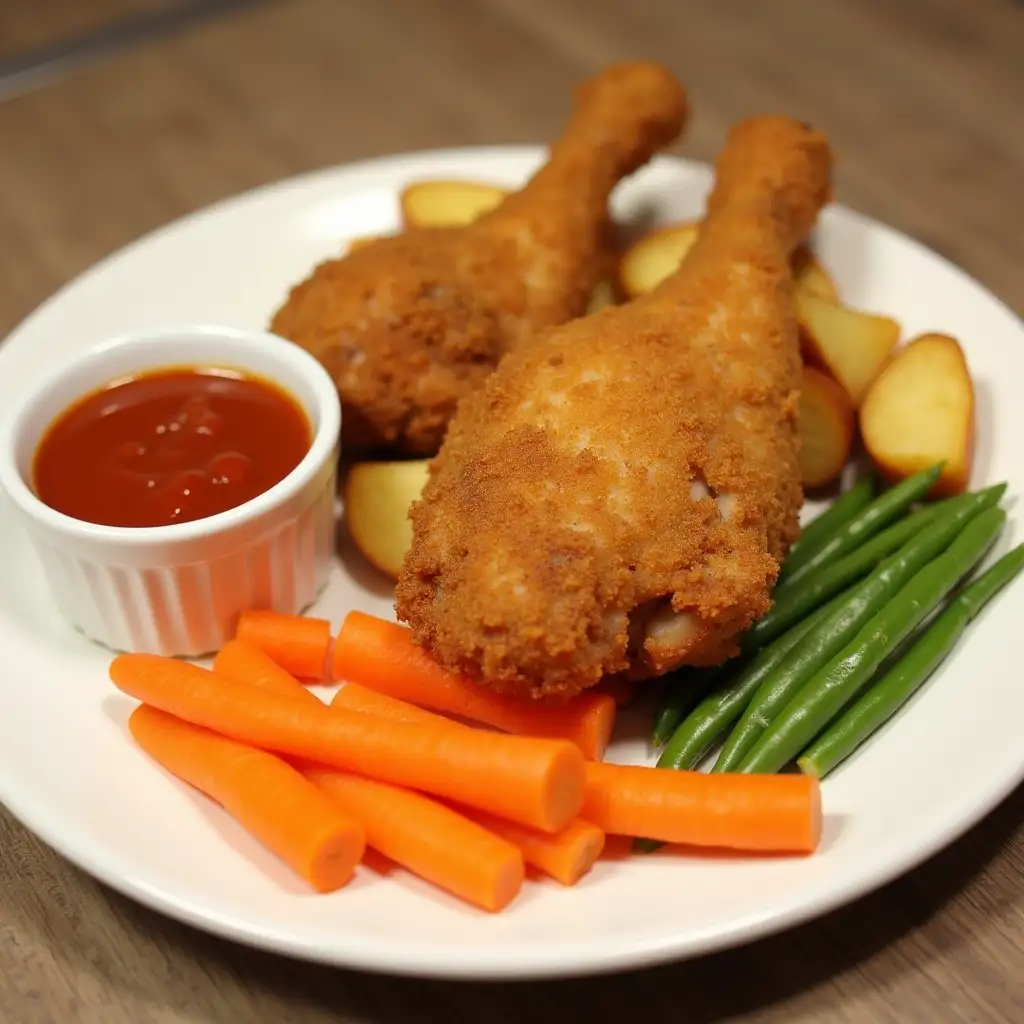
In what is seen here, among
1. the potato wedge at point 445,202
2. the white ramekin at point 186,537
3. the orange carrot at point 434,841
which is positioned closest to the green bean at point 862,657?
the orange carrot at point 434,841

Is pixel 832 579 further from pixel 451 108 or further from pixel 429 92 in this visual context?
pixel 429 92

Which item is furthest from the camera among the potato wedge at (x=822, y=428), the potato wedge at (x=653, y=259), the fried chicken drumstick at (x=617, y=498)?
the potato wedge at (x=653, y=259)

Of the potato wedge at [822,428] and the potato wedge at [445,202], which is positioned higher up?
the potato wedge at [822,428]

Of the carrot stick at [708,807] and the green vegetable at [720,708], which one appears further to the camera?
the green vegetable at [720,708]

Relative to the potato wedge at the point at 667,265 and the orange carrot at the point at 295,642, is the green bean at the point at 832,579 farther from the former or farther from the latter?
the orange carrot at the point at 295,642

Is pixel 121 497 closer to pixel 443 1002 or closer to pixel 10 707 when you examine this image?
pixel 10 707

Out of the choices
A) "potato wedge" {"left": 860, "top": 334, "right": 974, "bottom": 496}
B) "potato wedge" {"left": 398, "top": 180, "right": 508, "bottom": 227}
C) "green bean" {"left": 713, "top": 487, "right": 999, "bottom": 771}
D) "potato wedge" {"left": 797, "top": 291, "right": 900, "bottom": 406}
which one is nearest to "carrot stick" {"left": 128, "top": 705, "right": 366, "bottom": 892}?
"green bean" {"left": 713, "top": 487, "right": 999, "bottom": 771}
